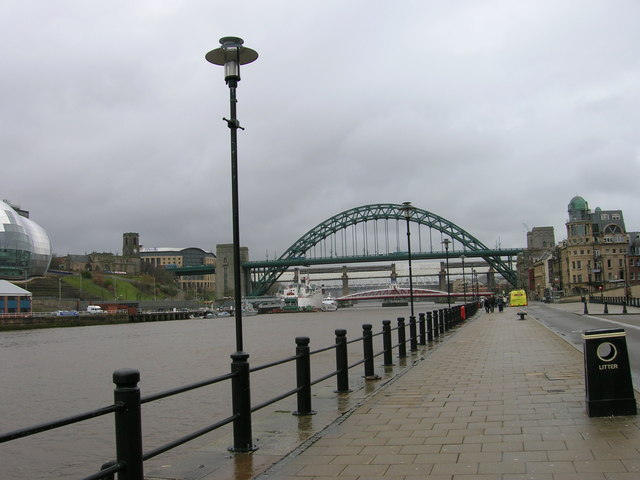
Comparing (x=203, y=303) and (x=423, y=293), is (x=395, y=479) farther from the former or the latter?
(x=203, y=303)

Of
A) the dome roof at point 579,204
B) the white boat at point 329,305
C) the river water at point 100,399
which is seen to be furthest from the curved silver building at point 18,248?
the dome roof at point 579,204

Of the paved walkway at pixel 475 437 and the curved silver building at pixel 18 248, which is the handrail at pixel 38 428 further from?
the curved silver building at pixel 18 248

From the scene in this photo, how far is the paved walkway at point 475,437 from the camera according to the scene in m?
5.87

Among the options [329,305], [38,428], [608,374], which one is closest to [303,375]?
[608,374]

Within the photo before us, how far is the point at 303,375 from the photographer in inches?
356

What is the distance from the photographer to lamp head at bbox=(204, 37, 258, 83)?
27.3ft

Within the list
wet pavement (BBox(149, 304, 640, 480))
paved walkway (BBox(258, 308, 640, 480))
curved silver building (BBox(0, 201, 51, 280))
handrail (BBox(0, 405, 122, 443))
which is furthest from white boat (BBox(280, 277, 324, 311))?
handrail (BBox(0, 405, 122, 443))

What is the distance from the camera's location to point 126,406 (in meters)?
4.67

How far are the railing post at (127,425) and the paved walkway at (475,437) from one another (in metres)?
1.81

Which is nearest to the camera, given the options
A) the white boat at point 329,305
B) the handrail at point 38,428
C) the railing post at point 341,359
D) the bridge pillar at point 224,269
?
Result: the handrail at point 38,428

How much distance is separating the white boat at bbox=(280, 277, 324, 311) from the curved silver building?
52.2 m

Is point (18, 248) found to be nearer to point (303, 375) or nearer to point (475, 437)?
point (303, 375)

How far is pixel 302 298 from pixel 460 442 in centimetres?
13451

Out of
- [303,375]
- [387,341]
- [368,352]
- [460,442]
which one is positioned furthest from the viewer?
[387,341]
